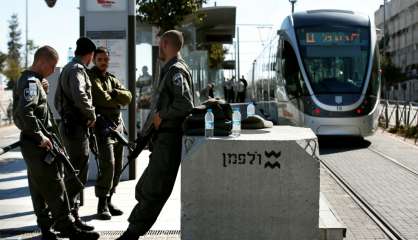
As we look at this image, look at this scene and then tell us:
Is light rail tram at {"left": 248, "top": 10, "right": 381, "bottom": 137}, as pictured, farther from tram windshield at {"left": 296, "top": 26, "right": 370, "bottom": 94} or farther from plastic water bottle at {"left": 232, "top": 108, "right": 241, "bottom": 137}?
plastic water bottle at {"left": 232, "top": 108, "right": 241, "bottom": 137}

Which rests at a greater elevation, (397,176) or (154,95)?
(154,95)

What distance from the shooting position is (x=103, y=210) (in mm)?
7305

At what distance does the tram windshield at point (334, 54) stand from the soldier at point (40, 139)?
10.7m

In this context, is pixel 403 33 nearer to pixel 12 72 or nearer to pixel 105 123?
pixel 12 72

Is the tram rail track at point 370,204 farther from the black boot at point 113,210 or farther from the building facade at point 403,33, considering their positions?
the building facade at point 403,33

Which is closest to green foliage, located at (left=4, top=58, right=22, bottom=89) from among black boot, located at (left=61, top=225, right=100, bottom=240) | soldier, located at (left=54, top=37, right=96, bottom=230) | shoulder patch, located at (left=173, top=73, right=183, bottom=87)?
soldier, located at (left=54, top=37, right=96, bottom=230)

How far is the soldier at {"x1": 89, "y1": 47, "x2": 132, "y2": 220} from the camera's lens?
7180mm

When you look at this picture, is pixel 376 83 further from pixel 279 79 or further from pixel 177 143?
pixel 177 143

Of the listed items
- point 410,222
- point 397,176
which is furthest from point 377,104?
point 410,222

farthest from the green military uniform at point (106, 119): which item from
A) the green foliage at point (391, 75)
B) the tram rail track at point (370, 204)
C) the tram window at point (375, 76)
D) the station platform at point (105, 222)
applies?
the green foliage at point (391, 75)

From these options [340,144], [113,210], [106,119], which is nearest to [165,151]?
[106,119]

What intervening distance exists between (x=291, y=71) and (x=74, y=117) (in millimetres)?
10522

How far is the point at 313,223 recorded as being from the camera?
536 centimetres

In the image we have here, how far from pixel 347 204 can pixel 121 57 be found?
4.19 metres
